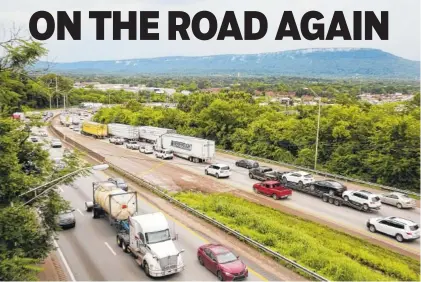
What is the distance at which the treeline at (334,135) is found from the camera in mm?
41125

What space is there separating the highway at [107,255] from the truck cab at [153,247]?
23.7 inches

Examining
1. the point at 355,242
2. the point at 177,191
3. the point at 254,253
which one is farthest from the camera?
the point at 177,191

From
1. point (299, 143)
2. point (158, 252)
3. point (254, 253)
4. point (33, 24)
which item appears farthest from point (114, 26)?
point (299, 143)

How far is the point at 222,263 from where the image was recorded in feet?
62.6

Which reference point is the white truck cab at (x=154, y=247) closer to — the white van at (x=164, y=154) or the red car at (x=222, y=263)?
the red car at (x=222, y=263)

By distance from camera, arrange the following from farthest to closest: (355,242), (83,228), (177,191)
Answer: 1. (177,191)
2. (83,228)
3. (355,242)

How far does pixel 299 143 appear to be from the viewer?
5272cm

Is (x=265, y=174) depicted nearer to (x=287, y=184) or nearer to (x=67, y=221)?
(x=287, y=184)

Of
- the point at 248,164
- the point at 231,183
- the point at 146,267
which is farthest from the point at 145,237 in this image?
the point at 248,164

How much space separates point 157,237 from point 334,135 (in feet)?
110

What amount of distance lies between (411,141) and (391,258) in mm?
21642

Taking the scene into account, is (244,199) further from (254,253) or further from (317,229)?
(254,253)

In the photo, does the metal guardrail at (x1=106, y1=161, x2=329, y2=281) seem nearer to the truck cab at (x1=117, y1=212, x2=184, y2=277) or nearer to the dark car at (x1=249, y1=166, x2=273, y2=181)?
the truck cab at (x1=117, y1=212, x2=184, y2=277)

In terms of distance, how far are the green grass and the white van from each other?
23421 mm
